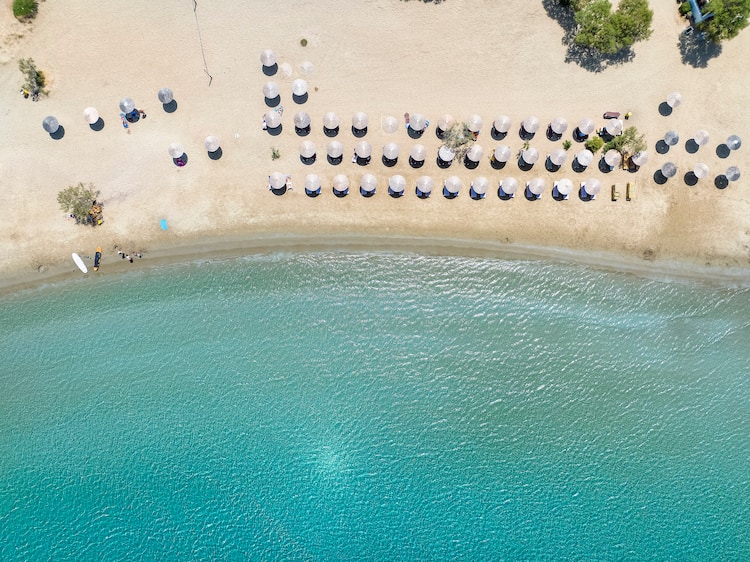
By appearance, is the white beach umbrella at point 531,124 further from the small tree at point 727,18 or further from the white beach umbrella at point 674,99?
the small tree at point 727,18

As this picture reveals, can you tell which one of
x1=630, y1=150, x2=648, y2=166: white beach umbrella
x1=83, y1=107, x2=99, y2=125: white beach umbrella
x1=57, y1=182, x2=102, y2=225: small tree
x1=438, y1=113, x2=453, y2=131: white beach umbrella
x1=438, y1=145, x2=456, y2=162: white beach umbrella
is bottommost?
x1=57, y1=182, x2=102, y2=225: small tree

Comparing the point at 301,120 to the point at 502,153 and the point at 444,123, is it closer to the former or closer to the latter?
the point at 444,123

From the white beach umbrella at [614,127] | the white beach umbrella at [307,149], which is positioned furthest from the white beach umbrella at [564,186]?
the white beach umbrella at [307,149]

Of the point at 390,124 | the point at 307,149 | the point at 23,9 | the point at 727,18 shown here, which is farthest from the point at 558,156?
the point at 23,9

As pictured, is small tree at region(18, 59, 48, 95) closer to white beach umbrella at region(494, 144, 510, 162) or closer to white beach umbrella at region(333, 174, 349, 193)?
white beach umbrella at region(333, 174, 349, 193)

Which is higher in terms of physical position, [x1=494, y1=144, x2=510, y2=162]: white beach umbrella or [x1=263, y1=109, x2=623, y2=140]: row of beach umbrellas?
[x1=263, y1=109, x2=623, y2=140]: row of beach umbrellas

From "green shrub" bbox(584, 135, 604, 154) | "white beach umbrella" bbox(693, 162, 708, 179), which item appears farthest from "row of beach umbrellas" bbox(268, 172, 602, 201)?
"white beach umbrella" bbox(693, 162, 708, 179)
